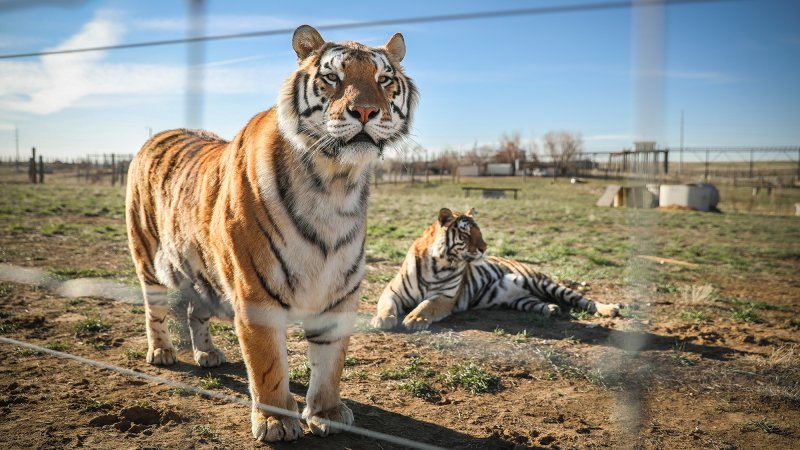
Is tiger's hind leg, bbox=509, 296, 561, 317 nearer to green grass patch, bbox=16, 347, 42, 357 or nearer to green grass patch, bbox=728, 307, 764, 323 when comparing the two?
green grass patch, bbox=728, 307, 764, 323

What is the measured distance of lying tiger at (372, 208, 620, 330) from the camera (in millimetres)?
5289

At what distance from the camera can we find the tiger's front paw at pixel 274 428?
111 inches

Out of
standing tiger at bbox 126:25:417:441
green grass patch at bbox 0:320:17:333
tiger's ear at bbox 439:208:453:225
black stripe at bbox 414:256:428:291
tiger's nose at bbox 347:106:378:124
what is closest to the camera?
tiger's nose at bbox 347:106:378:124

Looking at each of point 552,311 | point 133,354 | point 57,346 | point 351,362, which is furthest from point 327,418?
point 552,311

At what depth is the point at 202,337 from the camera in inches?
159

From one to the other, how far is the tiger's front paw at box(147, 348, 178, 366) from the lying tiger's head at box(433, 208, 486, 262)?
2.56 meters

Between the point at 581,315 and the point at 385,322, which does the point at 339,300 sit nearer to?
the point at 385,322

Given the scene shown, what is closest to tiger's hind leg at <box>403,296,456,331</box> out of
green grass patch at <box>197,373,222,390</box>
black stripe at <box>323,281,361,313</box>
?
green grass patch at <box>197,373,222,390</box>

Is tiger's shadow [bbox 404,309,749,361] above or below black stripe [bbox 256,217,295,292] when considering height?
below

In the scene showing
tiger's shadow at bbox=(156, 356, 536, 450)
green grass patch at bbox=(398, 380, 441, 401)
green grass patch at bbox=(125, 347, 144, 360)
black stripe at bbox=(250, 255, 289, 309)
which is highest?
black stripe at bbox=(250, 255, 289, 309)

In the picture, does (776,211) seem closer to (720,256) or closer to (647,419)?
(720,256)

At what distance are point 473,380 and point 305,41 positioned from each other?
242 cm

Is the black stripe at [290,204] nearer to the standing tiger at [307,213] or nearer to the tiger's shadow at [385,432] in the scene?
the standing tiger at [307,213]

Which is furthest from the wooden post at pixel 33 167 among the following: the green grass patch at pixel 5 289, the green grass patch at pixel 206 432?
the green grass patch at pixel 206 432
